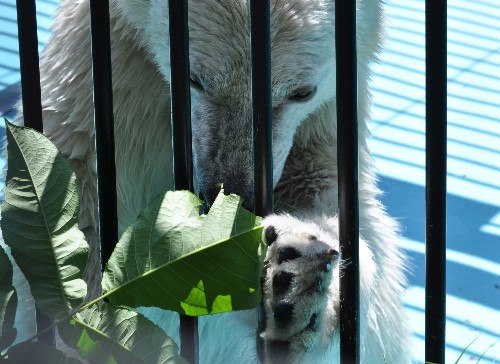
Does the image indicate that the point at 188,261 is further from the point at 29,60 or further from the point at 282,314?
the point at 29,60

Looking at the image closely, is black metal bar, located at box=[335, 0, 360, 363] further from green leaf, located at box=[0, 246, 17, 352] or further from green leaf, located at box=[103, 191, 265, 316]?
green leaf, located at box=[0, 246, 17, 352]

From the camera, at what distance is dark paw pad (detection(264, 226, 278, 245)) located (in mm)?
1713

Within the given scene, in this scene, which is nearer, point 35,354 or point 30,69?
point 35,354

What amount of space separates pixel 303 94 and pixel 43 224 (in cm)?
137

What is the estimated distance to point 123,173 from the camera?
8.68 feet

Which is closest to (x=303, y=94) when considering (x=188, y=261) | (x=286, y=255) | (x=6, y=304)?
(x=286, y=255)

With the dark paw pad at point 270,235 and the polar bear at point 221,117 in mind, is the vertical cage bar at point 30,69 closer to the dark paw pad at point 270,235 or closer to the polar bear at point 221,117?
the dark paw pad at point 270,235

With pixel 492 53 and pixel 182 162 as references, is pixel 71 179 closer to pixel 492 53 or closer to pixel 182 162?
pixel 182 162

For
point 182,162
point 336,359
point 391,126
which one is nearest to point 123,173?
point 336,359

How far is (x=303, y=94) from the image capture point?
266 cm

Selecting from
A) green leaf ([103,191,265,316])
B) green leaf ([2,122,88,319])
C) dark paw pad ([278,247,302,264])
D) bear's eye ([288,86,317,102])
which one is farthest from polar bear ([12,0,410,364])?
green leaf ([2,122,88,319])

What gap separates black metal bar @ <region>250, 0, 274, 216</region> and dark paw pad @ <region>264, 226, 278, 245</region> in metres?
0.12

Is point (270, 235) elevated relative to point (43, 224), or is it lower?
lower

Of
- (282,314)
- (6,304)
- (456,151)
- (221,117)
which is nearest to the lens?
(6,304)
